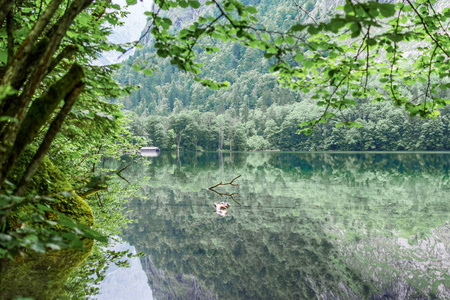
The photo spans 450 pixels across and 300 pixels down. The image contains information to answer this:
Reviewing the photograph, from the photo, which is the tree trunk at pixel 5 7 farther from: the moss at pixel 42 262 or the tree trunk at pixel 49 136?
the moss at pixel 42 262

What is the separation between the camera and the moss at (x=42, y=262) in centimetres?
383

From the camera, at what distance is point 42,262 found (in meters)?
4.78

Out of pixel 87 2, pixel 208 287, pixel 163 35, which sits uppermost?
pixel 163 35

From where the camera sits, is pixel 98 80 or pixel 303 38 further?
pixel 98 80

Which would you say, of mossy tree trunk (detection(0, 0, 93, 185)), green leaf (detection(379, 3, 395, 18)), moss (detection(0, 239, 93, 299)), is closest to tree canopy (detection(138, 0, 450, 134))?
green leaf (detection(379, 3, 395, 18))

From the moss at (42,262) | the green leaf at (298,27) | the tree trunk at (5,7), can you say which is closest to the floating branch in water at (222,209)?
the moss at (42,262)

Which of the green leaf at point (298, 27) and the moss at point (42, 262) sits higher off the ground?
the green leaf at point (298, 27)

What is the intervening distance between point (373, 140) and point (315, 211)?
8771 centimetres

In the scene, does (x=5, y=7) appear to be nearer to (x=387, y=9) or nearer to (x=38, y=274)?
(x=387, y=9)

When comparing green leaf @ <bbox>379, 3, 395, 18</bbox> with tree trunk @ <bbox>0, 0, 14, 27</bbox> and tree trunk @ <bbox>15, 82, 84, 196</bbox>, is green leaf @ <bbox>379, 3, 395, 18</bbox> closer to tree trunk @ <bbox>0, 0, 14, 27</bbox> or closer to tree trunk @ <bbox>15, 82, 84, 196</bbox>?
tree trunk @ <bbox>15, 82, 84, 196</bbox>

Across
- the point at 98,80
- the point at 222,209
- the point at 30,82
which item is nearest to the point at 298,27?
the point at 30,82

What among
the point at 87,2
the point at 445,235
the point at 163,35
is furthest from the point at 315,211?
the point at 87,2

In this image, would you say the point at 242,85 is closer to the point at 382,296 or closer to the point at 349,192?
the point at 349,192

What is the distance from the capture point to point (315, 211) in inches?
527
